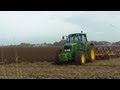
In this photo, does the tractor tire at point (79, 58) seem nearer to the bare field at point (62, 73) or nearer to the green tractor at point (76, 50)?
the green tractor at point (76, 50)

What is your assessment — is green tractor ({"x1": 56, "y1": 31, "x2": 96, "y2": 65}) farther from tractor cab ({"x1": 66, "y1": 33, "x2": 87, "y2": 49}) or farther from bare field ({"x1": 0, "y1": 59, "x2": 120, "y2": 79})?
bare field ({"x1": 0, "y1": 59, "x2": 120, "y2": 79})

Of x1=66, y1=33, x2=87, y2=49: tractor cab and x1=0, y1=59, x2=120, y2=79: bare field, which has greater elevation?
x1=66, y1=33, x2=87, y2=49: tractor cab

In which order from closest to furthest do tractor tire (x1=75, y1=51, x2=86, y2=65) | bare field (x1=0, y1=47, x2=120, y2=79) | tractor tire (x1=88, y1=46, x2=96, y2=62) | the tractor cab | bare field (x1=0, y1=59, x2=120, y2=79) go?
bare field (x1=0, y1=59, x2=120, y2=79)
bare field (x1=0, y1=47, x2=120, y2=79)
tractor tire (x1=75, y1=51, x2=86, y2=65)
the tractor cab
tractor tire (x1=88, y1=46, x2=96, y2=62)

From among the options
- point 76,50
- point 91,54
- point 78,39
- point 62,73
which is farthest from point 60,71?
point 91,54

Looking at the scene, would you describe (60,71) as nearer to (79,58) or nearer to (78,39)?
(79,58)

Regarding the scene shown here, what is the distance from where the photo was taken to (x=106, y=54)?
19047 mm

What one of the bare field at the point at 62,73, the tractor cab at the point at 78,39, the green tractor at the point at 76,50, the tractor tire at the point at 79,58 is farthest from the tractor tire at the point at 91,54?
the bare field at the point at 62,73

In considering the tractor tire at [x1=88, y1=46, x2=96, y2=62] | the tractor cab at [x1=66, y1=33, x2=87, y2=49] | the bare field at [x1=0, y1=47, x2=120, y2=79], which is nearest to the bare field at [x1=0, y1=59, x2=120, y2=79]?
the bare field at [x1=0, y1=47, x2=120, y2=79]

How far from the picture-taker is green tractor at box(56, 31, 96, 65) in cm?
1503

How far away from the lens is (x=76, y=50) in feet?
51.2
